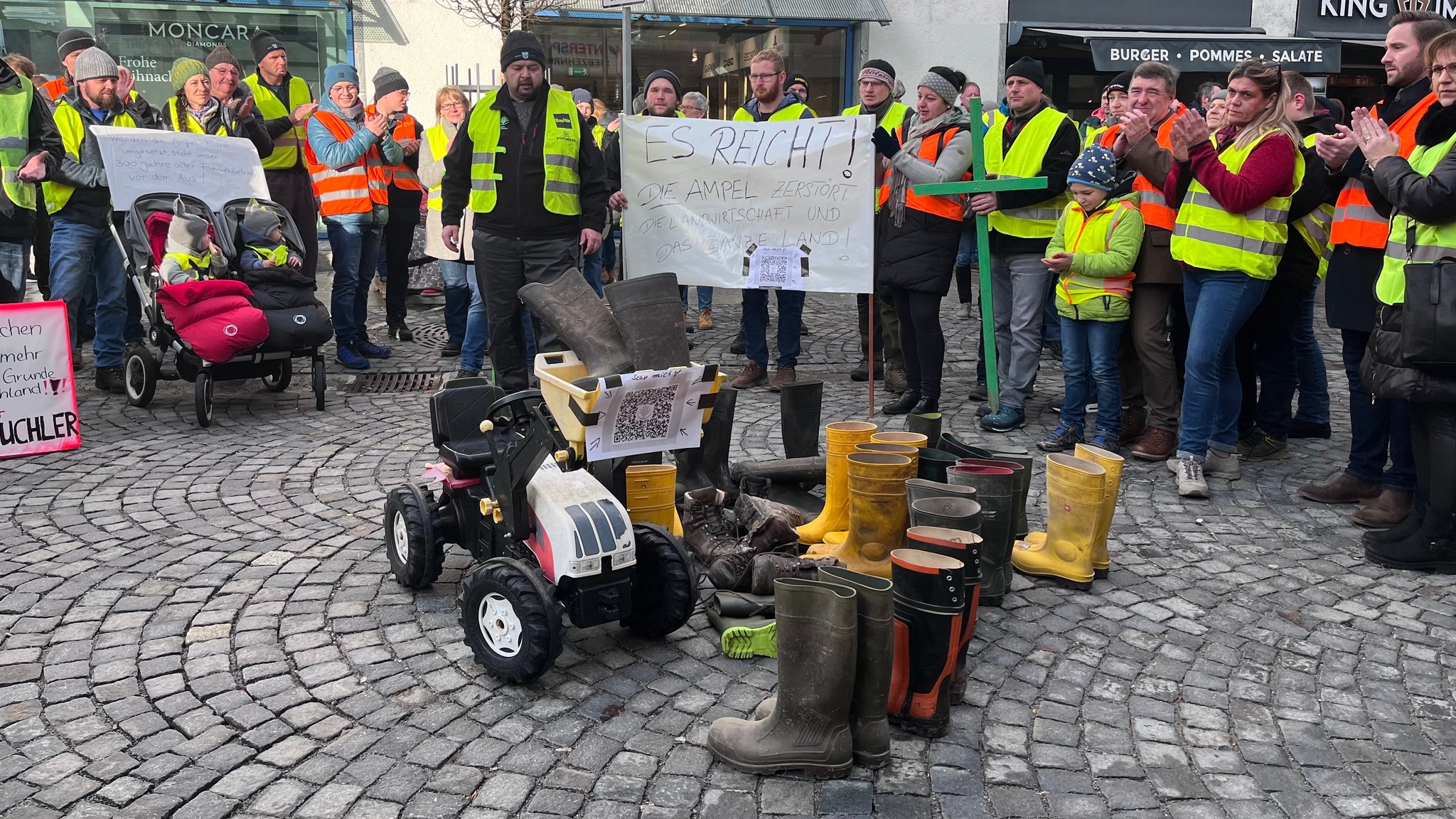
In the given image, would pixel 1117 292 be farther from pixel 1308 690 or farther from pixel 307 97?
pixel 307 97

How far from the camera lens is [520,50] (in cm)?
690

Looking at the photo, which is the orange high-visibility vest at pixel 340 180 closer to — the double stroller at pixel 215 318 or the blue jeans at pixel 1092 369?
the double stroller at pixel 215 318

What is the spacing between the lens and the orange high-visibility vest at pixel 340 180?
9103 millimetres

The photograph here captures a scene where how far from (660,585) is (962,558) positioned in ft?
3.65

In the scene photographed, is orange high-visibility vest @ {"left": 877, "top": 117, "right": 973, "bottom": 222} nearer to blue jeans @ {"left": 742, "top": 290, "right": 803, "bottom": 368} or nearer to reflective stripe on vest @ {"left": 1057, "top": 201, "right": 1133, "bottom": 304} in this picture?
reflective stripe on vest @ {"left": 1057, "top": 201, "right": 1133, "bottom": 304}

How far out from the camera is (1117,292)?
6715mm

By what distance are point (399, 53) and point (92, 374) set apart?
7885 millimetres

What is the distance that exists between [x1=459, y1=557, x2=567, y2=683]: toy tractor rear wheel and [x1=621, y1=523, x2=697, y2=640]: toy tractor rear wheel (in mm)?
415

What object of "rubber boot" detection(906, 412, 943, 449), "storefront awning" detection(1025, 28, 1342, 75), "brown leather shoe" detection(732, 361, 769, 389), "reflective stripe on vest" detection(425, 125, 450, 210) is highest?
"storefront awning" detection(1025, 28, 1342, 75)

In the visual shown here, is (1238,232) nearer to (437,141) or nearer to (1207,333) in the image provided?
(1207,333)

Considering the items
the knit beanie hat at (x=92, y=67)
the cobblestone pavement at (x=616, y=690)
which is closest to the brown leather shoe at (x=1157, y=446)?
the cobblestone pavement at (x=616, y=690)

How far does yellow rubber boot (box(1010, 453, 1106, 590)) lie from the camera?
189 inches

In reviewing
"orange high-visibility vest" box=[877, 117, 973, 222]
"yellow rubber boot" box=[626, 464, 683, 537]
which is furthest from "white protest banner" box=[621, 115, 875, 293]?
"yellow rubber boot" box=[626, 464, 683, 537]

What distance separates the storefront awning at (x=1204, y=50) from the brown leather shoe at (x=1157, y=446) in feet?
34.5
